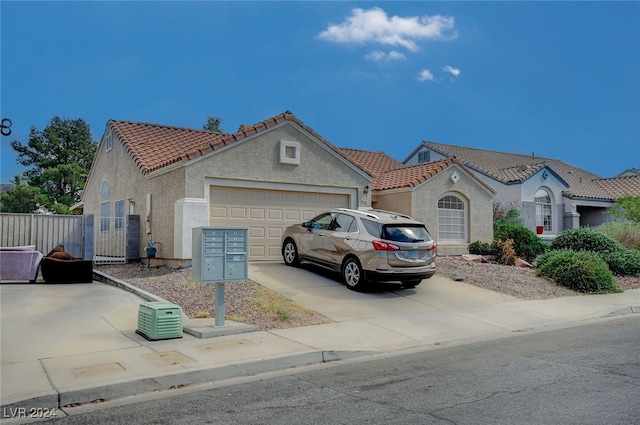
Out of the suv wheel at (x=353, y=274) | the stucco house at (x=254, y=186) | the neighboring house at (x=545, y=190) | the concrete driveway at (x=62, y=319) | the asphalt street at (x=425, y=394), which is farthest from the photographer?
the neighboring house at (x=545, y=190)

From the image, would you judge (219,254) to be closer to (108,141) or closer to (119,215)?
(119,215)

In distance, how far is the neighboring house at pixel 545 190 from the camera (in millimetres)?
26734

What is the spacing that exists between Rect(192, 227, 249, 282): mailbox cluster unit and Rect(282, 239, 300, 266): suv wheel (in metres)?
5.33

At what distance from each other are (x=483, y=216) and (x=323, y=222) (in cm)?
856

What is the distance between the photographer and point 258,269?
13852 millimetres

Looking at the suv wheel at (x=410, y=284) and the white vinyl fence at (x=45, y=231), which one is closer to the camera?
the suv wheel at (x=410, y=284)

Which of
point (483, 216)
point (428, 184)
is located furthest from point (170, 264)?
point (483, 216)

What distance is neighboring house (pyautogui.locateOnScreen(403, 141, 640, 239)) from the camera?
1053 inches

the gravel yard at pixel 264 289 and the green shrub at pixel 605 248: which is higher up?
the green shrub at pixel 605 248

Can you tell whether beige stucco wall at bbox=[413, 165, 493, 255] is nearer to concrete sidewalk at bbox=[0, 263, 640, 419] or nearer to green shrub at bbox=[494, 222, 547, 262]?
green shrub at bbox=[494, 222, 547, 262]

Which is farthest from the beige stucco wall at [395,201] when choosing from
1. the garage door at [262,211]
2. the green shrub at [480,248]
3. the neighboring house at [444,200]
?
the garage door at [262,211]

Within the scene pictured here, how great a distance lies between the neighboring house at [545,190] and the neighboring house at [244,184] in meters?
12.4

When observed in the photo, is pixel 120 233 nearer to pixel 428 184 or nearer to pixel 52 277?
pixel 52 277

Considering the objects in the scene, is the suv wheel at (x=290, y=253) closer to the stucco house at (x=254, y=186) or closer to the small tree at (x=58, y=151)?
the stucco house at (x=254, y=186)
